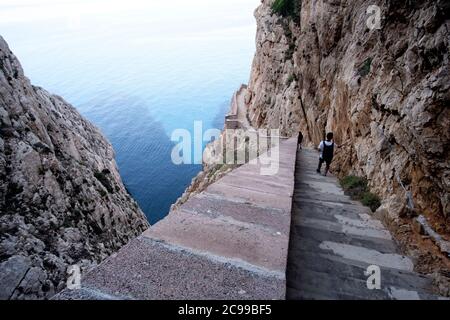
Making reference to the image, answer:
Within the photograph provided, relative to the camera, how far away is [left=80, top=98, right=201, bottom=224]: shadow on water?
41.5 metres

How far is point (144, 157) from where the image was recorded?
53312 millimetres

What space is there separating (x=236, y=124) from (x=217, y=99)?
5327 cm

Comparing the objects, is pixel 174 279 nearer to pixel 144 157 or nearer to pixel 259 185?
pixel 259 185

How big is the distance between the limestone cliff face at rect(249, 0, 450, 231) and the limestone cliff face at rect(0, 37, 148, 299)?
7210 mm

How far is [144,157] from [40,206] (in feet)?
150

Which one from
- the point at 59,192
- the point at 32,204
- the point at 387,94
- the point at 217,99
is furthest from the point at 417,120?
the point at 217,99

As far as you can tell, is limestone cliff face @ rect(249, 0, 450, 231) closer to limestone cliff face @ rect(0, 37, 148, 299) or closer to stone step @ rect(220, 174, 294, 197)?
stone step @ rect(220, 174, 294, 197)

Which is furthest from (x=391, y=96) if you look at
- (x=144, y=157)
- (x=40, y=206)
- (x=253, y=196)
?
(x=144, y=157)

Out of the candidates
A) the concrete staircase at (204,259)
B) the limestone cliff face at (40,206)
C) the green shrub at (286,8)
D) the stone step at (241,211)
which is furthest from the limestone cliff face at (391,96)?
the green shrub at (286,8)

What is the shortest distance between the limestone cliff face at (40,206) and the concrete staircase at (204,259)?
5.45m

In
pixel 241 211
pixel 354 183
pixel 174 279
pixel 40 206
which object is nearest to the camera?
pixel 174 279

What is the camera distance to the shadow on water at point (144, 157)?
41.5m

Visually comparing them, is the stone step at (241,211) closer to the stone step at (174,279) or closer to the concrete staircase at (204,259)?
the concrete staircase at (204,259)

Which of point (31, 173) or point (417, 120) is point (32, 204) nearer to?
point (31, 173)
